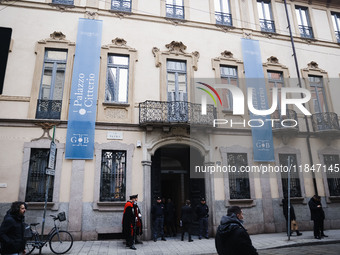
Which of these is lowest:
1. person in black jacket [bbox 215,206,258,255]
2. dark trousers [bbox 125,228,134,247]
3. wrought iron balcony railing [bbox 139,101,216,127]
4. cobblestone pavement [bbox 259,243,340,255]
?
cobblestone pavement [bbox 259,243,340,255]

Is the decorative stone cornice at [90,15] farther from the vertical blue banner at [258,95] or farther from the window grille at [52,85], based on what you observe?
the vertical blue banner at [258,95]

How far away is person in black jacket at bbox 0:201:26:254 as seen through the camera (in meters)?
4.42

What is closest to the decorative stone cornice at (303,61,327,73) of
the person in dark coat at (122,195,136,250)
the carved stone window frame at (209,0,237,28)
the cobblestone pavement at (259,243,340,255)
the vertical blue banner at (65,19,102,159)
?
the carved stone window frame at (209,0,237,28)

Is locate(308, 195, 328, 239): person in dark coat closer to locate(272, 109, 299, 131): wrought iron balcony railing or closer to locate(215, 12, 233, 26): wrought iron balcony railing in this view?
locate(272, 109, 299, 131): wrought iron balcony railing

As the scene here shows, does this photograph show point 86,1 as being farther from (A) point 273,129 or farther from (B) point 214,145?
(A) point 273,129

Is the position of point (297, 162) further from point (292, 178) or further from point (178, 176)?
point (178, 176)

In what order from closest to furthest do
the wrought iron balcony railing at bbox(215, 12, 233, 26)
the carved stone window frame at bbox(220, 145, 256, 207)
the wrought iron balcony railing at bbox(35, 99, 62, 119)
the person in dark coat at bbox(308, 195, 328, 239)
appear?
the person in dark coat at bbox(308, 195, 328, 239) → the wrought iron balcony railing at bbox(35, 99, 62, 119) → the carved stone window frame at bbox(220, 145, 256, 207) → the wrought iron balcony railing at bbox(215, 12, 233, 26)

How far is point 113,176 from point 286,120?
8.65m

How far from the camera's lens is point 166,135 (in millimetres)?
11539

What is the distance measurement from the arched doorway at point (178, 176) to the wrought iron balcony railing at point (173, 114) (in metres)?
1.38

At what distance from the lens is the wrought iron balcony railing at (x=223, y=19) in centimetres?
1416

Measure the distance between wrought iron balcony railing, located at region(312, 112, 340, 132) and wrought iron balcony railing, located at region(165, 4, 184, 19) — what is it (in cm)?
863

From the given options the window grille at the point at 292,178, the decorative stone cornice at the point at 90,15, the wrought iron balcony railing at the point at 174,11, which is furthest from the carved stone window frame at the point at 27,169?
the window grille at the point at 292,178

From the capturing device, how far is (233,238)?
11.6 feet
